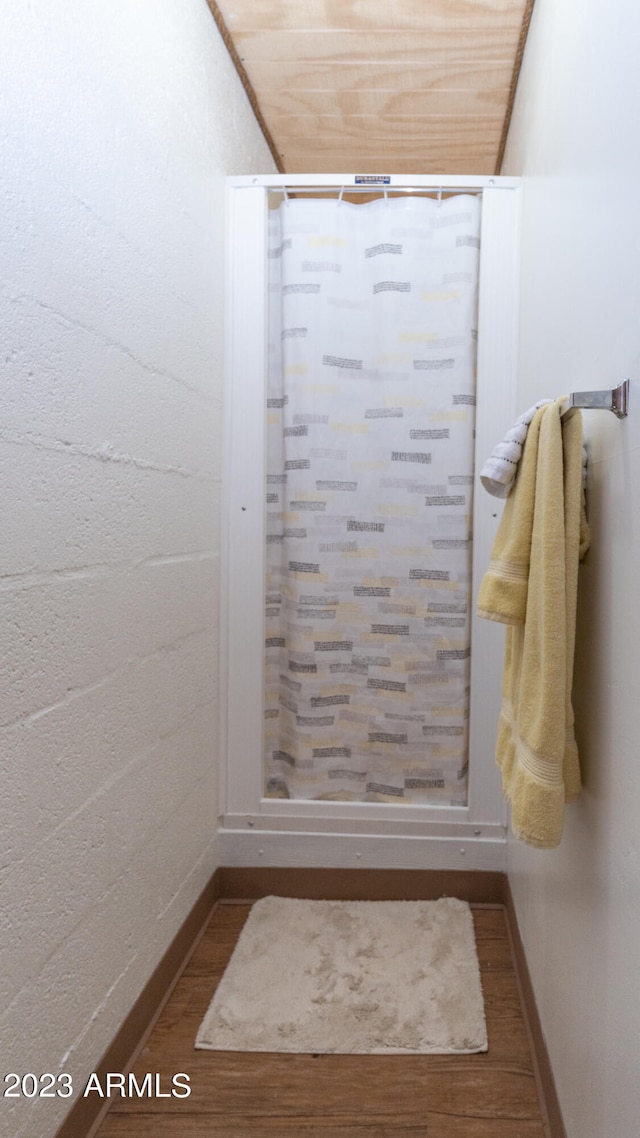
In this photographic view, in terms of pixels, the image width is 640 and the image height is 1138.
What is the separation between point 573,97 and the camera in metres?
1.19

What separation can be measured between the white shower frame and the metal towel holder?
3.27 feet

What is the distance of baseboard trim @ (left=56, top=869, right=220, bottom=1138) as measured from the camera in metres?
1.17

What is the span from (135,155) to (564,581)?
111cm

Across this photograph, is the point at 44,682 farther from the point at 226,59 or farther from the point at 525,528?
the point at 226,59

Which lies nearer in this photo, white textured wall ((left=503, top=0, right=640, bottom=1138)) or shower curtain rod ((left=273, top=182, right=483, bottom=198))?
white textured wall ((left=503, top=0, right=640, bottom=1138))

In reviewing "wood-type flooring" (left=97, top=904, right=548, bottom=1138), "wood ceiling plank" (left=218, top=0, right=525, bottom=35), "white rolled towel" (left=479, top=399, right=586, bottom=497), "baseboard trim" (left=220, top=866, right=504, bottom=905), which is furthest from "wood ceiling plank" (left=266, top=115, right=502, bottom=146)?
"wood-type flooring" (left=97, top=904, right=548, bottom=1138)

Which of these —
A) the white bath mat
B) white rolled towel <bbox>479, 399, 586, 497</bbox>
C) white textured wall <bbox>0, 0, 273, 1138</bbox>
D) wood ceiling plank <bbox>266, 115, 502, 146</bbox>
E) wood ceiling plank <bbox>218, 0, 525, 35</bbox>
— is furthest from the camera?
wood ceiling plank <bbox>266, 115, 502, 146</bbox>

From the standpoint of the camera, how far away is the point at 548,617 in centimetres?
98

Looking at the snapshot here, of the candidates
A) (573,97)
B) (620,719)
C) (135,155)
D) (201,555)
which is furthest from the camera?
(201,555)

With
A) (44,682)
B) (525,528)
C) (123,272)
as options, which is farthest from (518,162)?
(44,682)

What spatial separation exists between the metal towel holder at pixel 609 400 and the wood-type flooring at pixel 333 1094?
1235mm

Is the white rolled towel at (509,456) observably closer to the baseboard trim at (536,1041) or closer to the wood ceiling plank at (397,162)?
the baseboard trim at (536,1041)

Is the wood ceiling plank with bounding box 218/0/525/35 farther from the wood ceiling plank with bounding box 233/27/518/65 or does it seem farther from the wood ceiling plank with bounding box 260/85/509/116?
the wood ceiling plank with bounding box 260/85/509/116

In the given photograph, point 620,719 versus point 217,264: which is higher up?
point 217,264
